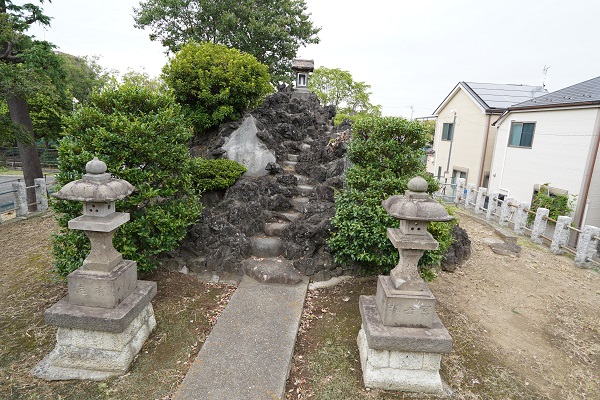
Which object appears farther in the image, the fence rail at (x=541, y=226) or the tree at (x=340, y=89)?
the tree at (x=340, y=89)

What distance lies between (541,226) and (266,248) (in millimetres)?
10102

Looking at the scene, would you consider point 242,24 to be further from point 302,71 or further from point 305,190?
point 305,190

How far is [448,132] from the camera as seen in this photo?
24078 millimetres

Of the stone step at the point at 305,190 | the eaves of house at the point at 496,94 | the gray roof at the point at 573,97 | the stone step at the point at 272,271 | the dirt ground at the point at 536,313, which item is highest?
the eaves of house at the point at 496,94

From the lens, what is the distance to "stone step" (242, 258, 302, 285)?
266 inches

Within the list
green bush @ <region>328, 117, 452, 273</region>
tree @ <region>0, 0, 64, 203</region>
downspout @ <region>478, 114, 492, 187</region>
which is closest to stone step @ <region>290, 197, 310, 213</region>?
green bush @ <region>328, 117, 452, 273</region>

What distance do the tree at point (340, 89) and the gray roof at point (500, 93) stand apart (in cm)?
1067

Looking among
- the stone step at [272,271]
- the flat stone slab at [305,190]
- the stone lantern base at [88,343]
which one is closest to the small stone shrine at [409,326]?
the stone step at [272,271]

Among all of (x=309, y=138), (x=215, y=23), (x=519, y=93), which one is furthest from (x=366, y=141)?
(x=519, y=93)

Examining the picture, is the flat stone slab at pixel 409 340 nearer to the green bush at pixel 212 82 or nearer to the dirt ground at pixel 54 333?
the dirt ground at pixel 54 333

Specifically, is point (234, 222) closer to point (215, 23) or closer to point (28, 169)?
point (28, 169)

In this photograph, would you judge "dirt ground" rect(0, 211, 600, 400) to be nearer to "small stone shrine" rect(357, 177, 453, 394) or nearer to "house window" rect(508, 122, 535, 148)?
"small stone shrine" rect(357, 177, 453, 394)

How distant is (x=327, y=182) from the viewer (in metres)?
9.73

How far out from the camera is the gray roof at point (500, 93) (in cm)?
2023
